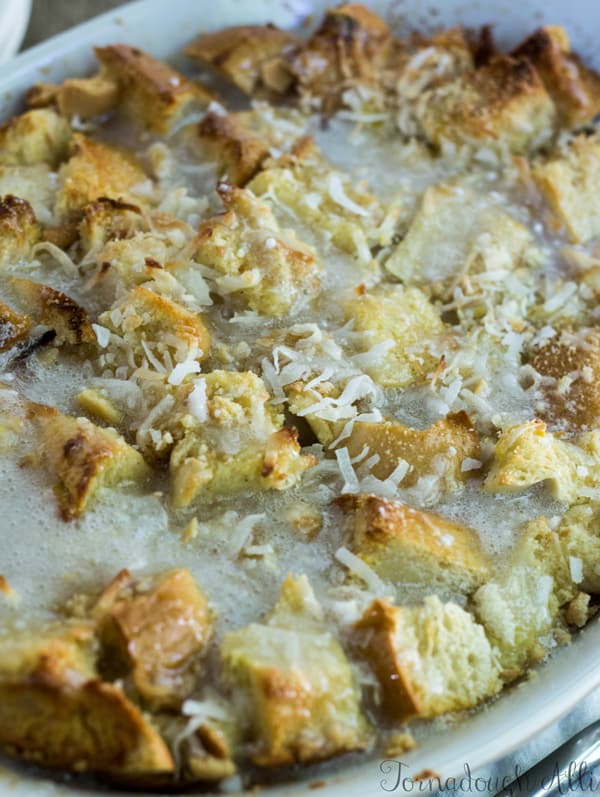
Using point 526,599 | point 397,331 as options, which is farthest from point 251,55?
point 526,599

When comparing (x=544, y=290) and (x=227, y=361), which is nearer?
(x=227, y=361)

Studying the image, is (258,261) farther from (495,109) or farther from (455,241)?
(495,109)

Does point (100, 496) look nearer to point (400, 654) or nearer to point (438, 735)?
point (400, 654)

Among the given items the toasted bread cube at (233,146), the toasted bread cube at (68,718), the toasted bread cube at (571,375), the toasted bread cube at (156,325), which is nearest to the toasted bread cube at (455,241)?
the toasted bread cube at (571,375)

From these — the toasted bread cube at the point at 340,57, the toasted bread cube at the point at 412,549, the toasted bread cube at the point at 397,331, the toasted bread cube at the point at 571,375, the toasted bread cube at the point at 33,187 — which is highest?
the toasted bread cube at the point at 340,57

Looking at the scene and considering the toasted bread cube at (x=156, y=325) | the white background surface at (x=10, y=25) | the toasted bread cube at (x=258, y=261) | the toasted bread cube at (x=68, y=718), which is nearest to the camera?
the toasted bread cube at (x=68, y=718)

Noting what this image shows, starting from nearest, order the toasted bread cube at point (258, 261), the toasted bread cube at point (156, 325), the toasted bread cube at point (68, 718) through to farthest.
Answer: the toasted bread cube at point (68, 718) < the toasted bread cube at point (156, 325) < the toasted bread cube at point (258, 261)

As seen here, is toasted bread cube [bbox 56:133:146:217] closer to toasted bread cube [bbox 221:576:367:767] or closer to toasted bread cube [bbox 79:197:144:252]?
toasted bread cube [bbox 79:197:144:252]

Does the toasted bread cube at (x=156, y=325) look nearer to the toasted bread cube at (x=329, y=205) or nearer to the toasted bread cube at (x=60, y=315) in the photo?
the toasted bread cube at (x=60, y=315)

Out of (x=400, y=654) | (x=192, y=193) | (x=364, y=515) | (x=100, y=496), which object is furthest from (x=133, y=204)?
(x=400, y=654)
